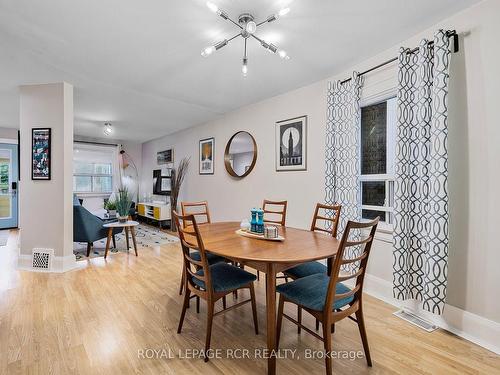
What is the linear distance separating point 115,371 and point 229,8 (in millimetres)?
2506

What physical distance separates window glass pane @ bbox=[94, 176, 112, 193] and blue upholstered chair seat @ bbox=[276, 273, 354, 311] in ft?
22.1

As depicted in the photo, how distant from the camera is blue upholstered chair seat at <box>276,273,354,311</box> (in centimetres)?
149

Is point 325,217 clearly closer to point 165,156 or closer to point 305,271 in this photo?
point 305,271

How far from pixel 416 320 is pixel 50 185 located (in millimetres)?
4230

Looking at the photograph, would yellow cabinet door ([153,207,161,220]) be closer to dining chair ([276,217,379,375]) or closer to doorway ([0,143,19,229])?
doorway ([0,143,19,229])

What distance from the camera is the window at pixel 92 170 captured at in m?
6.55

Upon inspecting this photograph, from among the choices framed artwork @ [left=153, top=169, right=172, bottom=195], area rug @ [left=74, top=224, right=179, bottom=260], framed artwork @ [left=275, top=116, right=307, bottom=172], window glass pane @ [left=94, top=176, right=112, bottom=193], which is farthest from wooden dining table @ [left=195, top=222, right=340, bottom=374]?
window glass pane @ [left=94, top=176, right=112, bottom=193]

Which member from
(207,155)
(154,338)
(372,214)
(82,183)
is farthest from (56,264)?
(82,183)

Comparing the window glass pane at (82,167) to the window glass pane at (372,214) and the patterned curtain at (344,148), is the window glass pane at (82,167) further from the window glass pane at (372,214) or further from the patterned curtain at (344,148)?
the window glass pane at (372,214)

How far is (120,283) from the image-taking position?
2848 millimetres

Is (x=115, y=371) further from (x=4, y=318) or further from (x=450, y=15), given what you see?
(x=450, y=15)

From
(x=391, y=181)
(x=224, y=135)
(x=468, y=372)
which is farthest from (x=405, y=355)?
(x=224, y=135)

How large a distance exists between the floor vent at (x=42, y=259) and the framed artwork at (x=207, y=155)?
Result: 108 inches

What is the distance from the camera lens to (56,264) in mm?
3199
